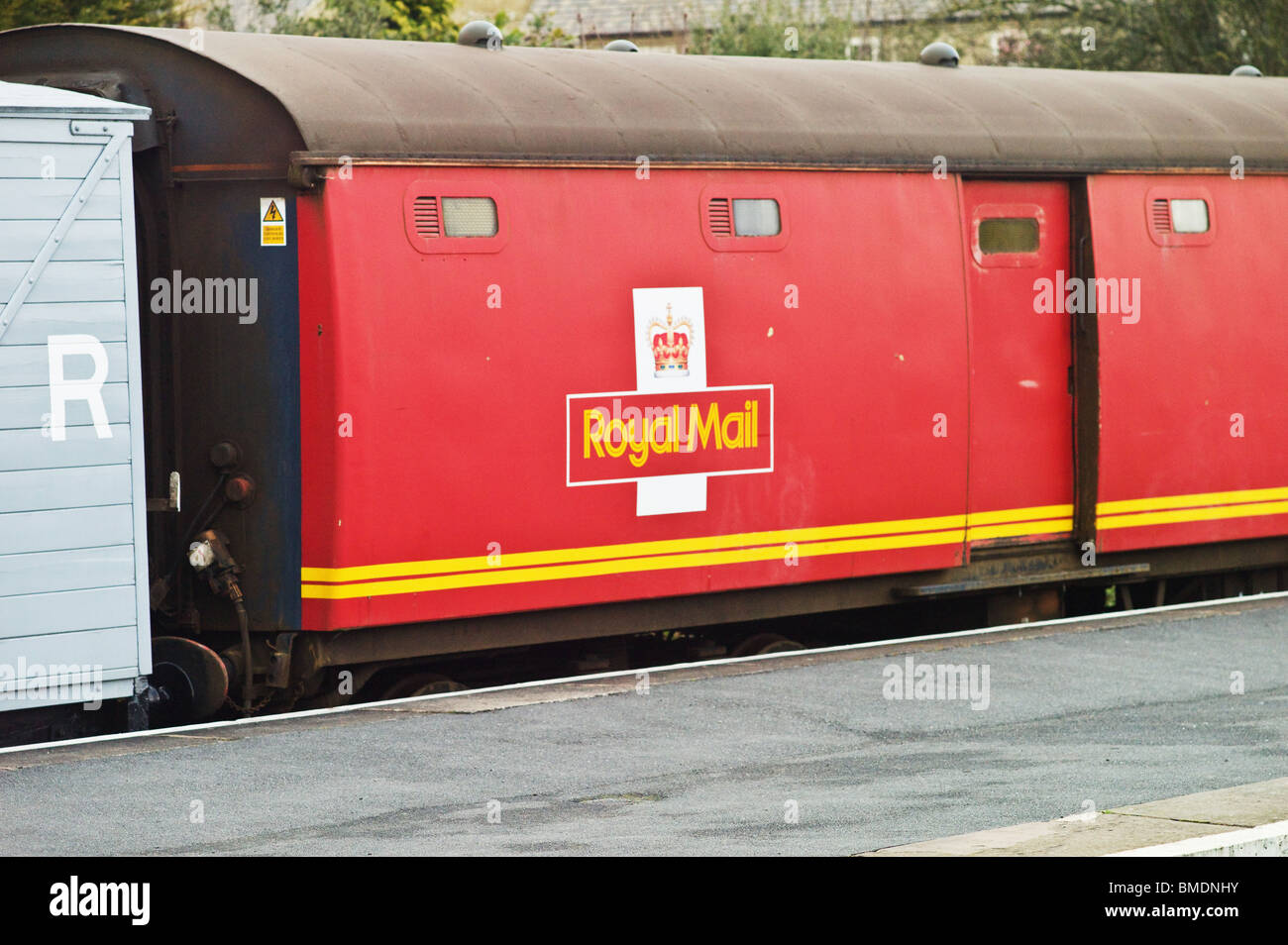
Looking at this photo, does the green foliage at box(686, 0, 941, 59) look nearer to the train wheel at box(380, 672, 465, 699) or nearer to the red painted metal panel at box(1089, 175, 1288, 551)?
the red painted metal panel at box(1089, 175, 1288, 551)

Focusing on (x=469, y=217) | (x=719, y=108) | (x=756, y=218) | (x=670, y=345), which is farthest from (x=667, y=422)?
(x=719, y=108)

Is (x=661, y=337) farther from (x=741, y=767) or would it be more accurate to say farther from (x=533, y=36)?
(x=533, y=36)

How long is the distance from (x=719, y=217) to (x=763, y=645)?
2.31 metres

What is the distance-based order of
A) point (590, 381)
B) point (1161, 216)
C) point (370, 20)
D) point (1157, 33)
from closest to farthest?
1. point (590, 381)
2. point (1161, 216)
3. point (370, 20)
4. point (1157, 33)

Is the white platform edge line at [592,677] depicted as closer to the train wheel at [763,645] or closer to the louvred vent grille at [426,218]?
the train wheel at [763,645]

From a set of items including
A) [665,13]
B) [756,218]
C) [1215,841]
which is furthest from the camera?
[665,13]

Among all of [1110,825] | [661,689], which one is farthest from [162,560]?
[1110,825]

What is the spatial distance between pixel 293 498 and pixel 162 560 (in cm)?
76

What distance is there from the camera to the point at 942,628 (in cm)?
1169

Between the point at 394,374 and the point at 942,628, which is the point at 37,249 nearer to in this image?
the point at 394,374

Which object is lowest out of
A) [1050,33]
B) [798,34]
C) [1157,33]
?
[1157,33]

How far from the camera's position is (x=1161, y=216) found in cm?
1180

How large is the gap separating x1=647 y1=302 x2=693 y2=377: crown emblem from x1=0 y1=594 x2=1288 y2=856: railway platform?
1399mm

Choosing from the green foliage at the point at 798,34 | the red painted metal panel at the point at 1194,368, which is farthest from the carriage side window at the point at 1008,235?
the green foliage at the point at 798,34
